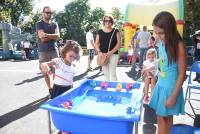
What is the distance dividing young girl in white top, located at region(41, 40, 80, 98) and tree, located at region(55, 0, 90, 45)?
4103cm

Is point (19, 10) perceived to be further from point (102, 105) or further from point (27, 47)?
point (102, 105)

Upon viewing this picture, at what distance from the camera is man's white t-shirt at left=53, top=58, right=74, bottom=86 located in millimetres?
4281

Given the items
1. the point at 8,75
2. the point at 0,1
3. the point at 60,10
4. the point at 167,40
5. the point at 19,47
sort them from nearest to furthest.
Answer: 1. the point at 167,40
2. the point at 8,75
3. the point at 19,47
4. the point at 0,1
5. the point at 60,10

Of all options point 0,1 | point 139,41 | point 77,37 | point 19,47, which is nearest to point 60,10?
point 77,37

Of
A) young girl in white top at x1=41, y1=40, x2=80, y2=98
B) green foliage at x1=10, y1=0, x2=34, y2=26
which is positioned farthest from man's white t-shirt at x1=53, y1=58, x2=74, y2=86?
green foliage at x1=10, y1=0, x2=34, y2=26

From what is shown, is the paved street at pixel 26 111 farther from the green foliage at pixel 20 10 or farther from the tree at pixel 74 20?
the green foliage at pixel 20 10

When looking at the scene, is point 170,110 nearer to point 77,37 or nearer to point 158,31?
point 158,31

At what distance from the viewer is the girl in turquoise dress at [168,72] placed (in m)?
3.12

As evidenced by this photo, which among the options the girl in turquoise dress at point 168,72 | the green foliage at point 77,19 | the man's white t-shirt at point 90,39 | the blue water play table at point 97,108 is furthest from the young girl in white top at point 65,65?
the green foliage at point 77,19

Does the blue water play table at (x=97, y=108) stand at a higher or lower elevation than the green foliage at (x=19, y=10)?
lower

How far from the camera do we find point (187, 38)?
22.8m

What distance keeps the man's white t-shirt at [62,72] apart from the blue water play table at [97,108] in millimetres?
225

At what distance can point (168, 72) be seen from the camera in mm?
3266

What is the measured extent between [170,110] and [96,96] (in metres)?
1.42
